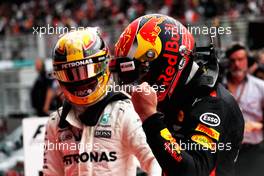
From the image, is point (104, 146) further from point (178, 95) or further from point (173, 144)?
point (173, 144)

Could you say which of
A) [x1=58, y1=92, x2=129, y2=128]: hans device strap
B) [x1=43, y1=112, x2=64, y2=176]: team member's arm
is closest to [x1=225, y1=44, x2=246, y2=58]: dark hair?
[x1=58, y1=92, x2=129, y2=128]: hans device strap

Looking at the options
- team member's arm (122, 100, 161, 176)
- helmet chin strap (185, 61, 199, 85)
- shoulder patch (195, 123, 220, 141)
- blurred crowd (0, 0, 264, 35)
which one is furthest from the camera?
blurred crowd (0, 0, 264, 35)

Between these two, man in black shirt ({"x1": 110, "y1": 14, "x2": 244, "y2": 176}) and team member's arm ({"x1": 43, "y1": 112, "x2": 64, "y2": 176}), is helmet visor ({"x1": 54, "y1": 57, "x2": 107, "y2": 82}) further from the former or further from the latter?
man in black shirt ({"x1": 110, "y1": 14, "x2": 244, "y2": 176})

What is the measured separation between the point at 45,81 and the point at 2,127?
2.34m

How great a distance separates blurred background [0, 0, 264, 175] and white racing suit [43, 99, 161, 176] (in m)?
0.81

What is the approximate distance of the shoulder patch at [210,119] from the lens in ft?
8.93

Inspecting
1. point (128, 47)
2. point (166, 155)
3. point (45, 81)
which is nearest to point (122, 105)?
point (128, 47)

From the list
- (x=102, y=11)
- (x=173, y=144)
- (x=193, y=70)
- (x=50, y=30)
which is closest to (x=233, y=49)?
(x=193, y=70)

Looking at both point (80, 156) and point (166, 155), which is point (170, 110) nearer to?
point (166, 155)

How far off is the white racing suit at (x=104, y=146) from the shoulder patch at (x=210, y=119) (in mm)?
798

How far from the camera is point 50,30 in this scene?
10406mm

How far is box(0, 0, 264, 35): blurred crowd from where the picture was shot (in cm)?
1759

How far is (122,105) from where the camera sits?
3.72m

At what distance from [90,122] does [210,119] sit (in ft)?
3.53
